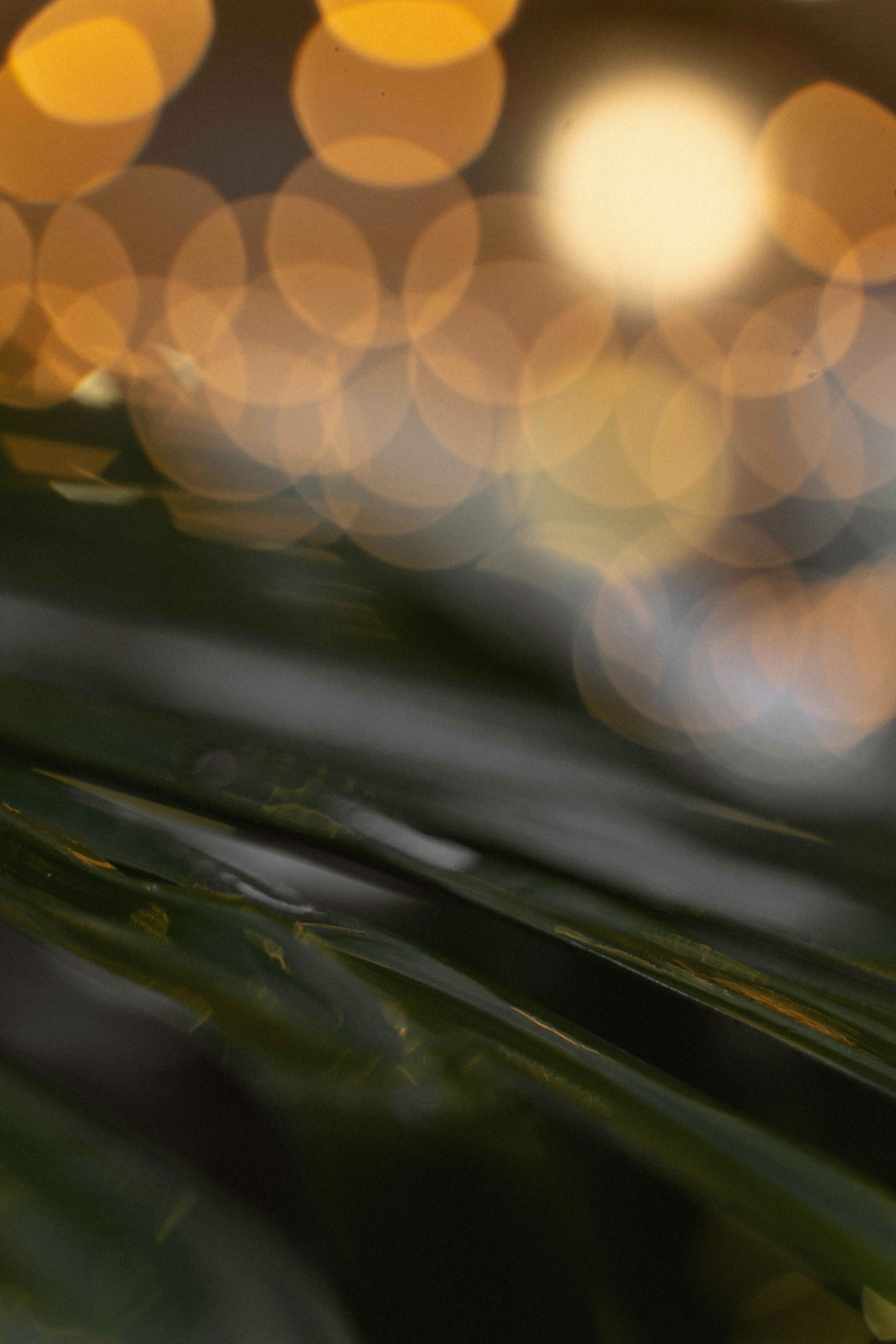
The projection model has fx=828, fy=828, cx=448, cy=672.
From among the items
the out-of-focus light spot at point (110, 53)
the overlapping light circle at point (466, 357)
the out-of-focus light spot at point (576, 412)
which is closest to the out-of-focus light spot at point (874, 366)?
the overlapping light circle at point (466, 357)

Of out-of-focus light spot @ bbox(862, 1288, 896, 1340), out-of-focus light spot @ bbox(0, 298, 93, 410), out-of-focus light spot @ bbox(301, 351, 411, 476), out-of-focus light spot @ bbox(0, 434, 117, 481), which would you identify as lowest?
out-of-focus light spot @ bbox(862, 1288, 896, 1340)

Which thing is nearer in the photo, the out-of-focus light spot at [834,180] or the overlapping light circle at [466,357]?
the overlapping light circle at [466,357]

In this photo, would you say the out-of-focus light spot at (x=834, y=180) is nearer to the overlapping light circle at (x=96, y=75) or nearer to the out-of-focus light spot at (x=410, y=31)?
the out-of-focus light spot at (x=410, y=31)

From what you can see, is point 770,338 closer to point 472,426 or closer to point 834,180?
point 834,180

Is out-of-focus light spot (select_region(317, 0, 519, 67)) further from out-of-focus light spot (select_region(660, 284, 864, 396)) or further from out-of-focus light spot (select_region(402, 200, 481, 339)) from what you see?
out-of-focus light spot (select_region(660, 284, 864, 396))

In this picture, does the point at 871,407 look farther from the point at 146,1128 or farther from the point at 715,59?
the point at 146,1128

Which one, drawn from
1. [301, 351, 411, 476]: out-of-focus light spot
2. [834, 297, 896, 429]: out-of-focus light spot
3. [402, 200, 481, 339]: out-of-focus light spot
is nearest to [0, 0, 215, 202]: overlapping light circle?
[402, 200, 481, 339]: out-of-focus light spot
